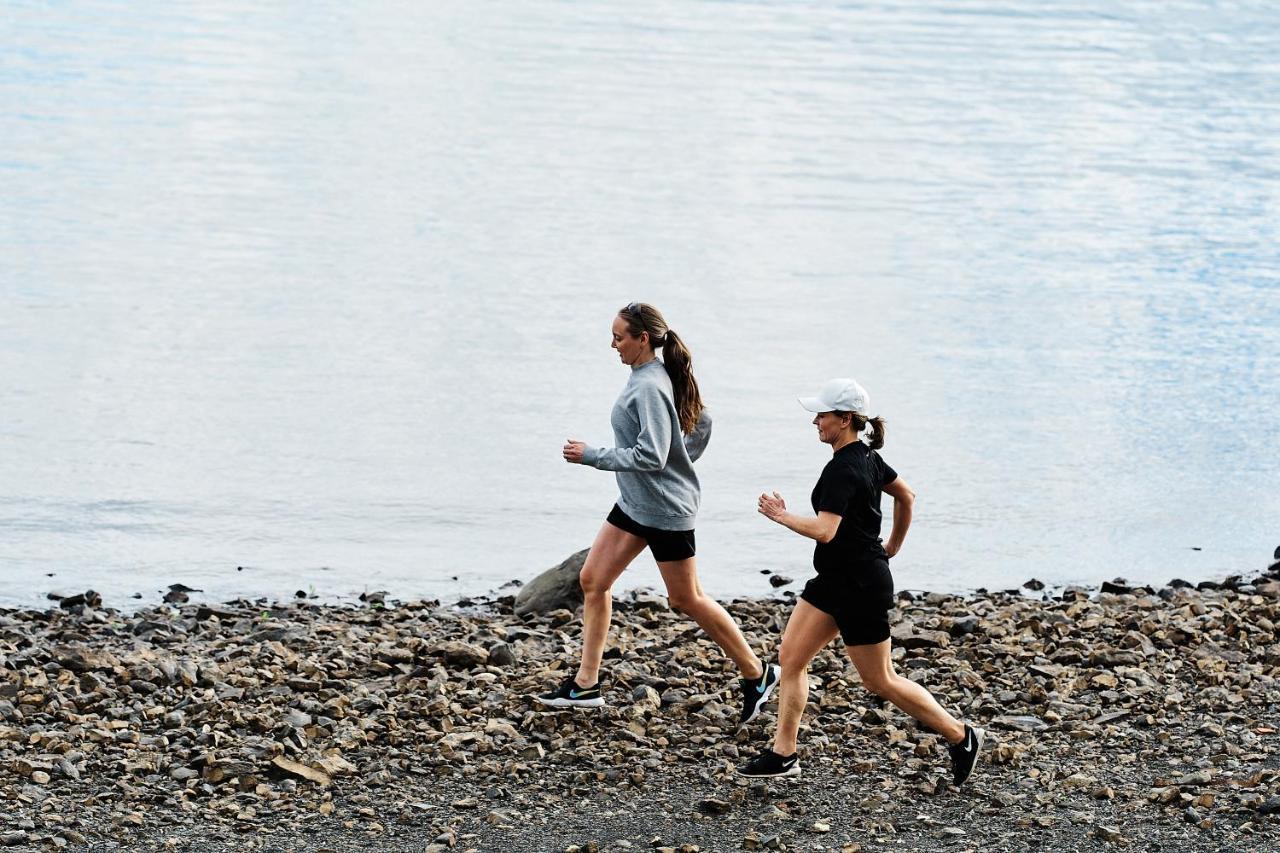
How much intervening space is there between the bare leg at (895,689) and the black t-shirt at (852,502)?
419 millimetres

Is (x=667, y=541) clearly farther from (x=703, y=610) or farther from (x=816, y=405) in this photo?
(x=816, y=405)

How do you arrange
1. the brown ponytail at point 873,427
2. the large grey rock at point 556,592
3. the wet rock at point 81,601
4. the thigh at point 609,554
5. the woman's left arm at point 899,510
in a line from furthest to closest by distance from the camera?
the wet rock at point 81,601, the large grey rock at point 556,592, the thigh at point 609,554, the woman's left arm at point 899,510, the brown ponytail at point 873,427

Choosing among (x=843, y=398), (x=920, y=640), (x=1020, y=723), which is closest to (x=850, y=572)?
(x=843, y=398)

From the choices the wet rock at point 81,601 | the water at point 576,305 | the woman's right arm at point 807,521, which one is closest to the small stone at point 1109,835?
the woman's right arm at point 807,521

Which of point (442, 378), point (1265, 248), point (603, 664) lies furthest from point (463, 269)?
point (603, 664)

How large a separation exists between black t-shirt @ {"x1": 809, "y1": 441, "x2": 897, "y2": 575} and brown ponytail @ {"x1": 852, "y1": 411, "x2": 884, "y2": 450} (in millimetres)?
43

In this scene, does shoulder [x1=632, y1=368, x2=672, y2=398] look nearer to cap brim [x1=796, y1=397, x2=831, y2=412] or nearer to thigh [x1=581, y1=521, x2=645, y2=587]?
thigh [x1=581, y1=521, x2=645, y2=587]

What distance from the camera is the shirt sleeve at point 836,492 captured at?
7.34 m

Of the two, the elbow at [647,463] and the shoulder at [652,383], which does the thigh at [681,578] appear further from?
the shoulder at [652,383]

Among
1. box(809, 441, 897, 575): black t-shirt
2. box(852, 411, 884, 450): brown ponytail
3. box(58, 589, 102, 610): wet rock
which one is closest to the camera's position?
box(809, 441, 897, 575): black t-shirt

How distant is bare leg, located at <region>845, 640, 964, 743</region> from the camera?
7.69 m

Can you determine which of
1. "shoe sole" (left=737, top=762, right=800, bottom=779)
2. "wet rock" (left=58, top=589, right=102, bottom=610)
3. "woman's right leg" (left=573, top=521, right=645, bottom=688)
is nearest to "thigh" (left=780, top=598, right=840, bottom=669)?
"shoe sole" (left=737, top=762, right=800, bottom=779)

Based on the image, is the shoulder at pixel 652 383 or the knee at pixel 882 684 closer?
the knee at pixel 882 684

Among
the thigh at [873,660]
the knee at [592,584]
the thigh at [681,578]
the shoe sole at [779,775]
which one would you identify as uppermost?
the thigh at [681,578]
